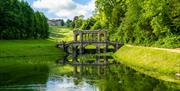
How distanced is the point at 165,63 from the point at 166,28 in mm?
32502

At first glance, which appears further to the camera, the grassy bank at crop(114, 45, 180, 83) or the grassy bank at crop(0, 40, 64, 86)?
the grassy bank at crop(0, 40, 64, 86)

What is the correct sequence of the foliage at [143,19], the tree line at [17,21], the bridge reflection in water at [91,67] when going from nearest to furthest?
the bridge reflection in water at [91,67]
the foliage at [143,19]
the tree line at [17,21]

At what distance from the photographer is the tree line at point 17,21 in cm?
14888

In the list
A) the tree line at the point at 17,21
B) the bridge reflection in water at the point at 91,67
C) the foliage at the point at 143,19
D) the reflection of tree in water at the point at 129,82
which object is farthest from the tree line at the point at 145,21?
the tree line at the point at 17,21

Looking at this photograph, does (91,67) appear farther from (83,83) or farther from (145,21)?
(145,21)

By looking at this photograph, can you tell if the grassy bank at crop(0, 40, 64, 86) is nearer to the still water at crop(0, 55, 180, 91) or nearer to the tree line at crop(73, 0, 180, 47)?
the still water at crop(0, 55, 180, 91)

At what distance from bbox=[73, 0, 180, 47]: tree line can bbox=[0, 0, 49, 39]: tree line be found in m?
31.6

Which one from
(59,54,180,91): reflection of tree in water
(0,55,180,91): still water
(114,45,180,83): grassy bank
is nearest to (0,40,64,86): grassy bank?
(0,55,180,91): still water

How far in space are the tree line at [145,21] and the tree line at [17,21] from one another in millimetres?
31629

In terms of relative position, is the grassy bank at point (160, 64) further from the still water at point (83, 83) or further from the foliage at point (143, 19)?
the foliage at point (143, 19)

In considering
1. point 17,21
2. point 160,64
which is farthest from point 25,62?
point 17,21

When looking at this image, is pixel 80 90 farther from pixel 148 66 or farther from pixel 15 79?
pixel 148 66

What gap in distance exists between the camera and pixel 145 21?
107m

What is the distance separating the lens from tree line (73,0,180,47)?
9306 centimetres
